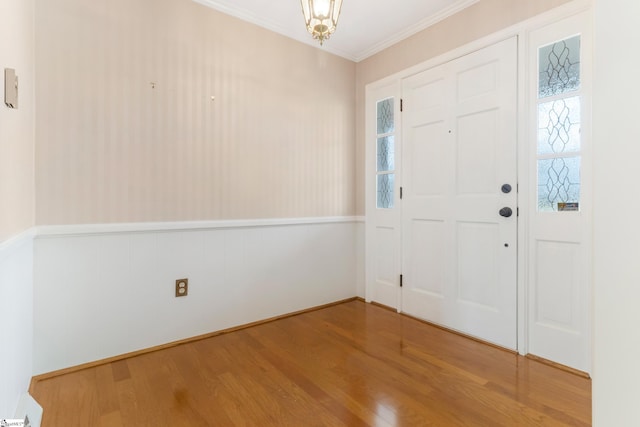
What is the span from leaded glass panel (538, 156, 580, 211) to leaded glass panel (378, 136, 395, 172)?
1.17 metres

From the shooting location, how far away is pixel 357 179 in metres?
3.18

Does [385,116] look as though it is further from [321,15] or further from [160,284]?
[160,284]

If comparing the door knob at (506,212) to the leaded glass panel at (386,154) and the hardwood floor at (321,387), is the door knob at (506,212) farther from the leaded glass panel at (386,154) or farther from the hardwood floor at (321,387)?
the leaded glass panel at (386,154)

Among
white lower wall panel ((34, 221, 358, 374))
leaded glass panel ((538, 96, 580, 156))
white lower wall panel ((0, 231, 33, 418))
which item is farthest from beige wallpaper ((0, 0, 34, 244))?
leaded glass panel ((538, 96, 580, 156))

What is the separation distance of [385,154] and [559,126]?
1.34m

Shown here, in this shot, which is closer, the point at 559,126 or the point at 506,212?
the point at 559,126

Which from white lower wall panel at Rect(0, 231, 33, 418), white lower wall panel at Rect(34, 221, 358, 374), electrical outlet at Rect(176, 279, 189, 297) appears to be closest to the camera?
white lower wall panel at Rect(0, 231, 33, 418)

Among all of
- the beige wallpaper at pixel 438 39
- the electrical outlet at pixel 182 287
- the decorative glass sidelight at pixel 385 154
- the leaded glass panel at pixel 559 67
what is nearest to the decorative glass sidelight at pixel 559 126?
the leaded glass panel at pixel 559 67

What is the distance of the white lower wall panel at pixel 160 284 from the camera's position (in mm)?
1753

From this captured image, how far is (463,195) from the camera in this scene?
91.0 inches

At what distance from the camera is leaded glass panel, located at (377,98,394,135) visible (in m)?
2.84

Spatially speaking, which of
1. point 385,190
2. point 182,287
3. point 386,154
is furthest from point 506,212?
point 182,287

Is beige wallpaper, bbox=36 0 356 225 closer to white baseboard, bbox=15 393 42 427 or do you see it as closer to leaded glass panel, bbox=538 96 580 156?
white baseboard, bbox=15 393 42 427

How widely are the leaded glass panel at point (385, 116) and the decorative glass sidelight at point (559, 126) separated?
3.79ft
